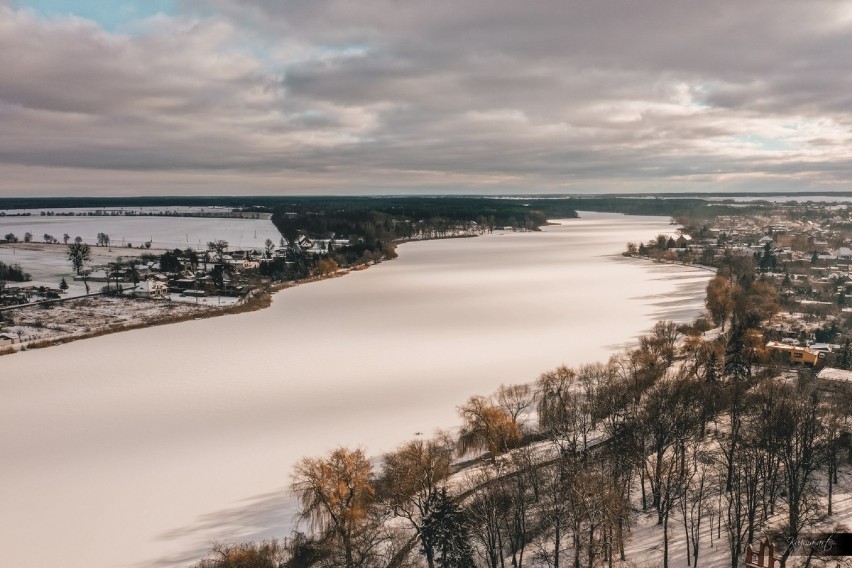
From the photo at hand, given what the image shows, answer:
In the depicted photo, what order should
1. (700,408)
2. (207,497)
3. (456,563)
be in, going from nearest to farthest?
1. (456,563)
2. (207,497)
3. (700,408)

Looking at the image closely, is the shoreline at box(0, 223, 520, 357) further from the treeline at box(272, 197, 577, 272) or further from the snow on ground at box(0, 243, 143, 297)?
the treeline at box(272, 197, 577, 272)

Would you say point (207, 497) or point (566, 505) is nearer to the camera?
point (566, 505)

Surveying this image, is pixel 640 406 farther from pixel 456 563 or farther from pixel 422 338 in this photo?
pixel 422 338

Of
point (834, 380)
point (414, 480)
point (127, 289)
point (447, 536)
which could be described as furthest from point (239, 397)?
point (127, 289)

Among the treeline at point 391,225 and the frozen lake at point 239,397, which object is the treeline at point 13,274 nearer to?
the frozen lake at point 239,397

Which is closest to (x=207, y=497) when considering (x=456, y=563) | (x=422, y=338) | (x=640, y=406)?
(x=456, y=563)

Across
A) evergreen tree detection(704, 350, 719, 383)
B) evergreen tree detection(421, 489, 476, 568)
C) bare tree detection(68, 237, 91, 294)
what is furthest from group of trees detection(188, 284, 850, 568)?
bare tree detection(68, 237, 91, 294)
